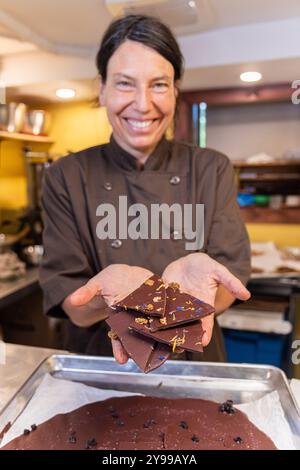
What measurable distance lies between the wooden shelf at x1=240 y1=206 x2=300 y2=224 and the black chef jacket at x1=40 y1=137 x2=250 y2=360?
132 centimetres

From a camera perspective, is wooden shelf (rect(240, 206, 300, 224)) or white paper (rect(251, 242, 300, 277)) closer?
white paper (rect(251, 242, 300, 277))

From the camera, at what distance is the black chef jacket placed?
0.84m

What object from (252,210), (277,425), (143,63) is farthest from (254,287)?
(143,63)

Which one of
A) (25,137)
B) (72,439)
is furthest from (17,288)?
(72,439)

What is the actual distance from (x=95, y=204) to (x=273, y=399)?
21.6 inches

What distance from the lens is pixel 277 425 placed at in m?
0.62

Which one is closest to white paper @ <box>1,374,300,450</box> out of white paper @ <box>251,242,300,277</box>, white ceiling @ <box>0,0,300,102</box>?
white paper @ <box>251,242,300,277</box>

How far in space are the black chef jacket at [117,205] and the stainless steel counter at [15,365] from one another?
0.32ft

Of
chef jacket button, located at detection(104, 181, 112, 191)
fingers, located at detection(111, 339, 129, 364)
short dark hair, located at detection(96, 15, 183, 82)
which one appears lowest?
fingers, located at detection(111, 339, 129, 364)

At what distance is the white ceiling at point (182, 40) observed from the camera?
1296 millimetres

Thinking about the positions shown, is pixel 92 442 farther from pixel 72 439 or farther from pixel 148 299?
pixel 148 299

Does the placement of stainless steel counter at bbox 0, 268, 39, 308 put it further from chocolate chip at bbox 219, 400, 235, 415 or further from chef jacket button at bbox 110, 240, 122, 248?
chocolate chip at bbox 219, 400, 235, 415

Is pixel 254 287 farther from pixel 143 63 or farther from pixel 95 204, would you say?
pixel 143 63

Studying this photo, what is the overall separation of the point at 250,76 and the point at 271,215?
821 millimetres
